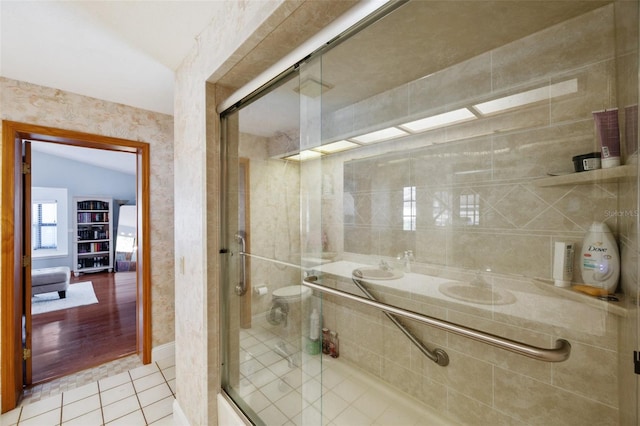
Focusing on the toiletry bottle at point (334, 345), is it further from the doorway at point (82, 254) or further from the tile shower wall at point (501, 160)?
the doorway at point (82, 254)

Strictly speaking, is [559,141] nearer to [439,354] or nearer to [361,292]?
[439,354]

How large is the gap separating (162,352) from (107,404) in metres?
0.60

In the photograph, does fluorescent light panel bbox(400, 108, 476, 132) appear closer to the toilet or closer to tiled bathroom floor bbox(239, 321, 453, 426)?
the toilet

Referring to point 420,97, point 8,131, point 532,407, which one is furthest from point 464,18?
point 8,131

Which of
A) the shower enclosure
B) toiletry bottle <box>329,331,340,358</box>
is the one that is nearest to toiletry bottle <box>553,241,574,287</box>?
the shower enclosure

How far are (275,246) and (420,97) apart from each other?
4.75ft

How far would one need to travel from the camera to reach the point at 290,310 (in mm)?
1369

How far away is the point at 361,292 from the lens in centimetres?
212

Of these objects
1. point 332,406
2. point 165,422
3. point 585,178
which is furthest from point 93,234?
point 585,178

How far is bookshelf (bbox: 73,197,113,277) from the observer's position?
6520 mm

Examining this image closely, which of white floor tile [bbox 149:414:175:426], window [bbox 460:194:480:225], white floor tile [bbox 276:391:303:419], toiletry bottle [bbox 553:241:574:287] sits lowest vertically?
white floor tile [bbox 149:414:175:426]

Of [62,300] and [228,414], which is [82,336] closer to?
[62,300]

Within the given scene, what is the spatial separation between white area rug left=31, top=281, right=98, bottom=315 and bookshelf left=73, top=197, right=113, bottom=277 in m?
1.92

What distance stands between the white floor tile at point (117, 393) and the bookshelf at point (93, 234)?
5.99m
